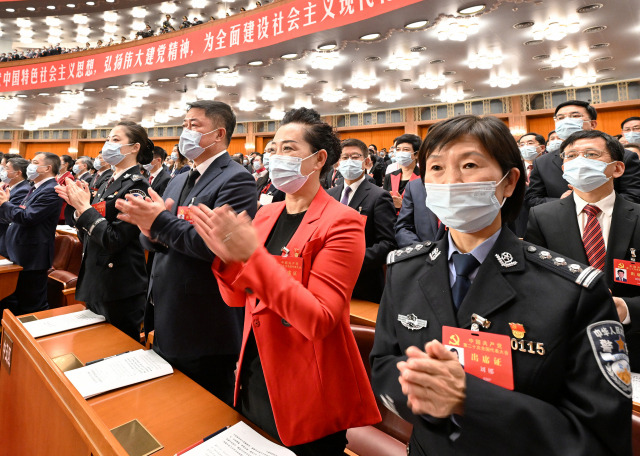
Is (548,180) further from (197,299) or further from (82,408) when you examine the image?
(82,408)

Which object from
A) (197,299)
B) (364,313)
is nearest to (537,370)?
(197,299)

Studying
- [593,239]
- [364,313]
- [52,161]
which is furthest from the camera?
[52,161]

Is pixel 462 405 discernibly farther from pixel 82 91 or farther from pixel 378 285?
pixel 82 91

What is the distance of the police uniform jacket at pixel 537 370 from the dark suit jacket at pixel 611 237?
1031 mm

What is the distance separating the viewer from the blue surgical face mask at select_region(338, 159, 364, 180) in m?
2.99

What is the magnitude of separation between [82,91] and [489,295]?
13190 mm

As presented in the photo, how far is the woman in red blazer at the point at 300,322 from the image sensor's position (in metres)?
0.94

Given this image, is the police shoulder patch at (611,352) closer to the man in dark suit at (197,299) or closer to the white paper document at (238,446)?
the white paper document at (238,446)

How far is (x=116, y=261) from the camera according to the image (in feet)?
6.84

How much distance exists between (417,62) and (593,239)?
7560mm

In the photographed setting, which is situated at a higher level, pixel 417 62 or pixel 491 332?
pixel 417 62

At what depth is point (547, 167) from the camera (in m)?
2.81

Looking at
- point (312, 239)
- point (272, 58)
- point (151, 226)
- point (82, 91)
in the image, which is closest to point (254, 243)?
point (312, 239)

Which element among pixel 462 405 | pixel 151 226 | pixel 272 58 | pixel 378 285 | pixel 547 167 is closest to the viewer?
pixel 462 405
